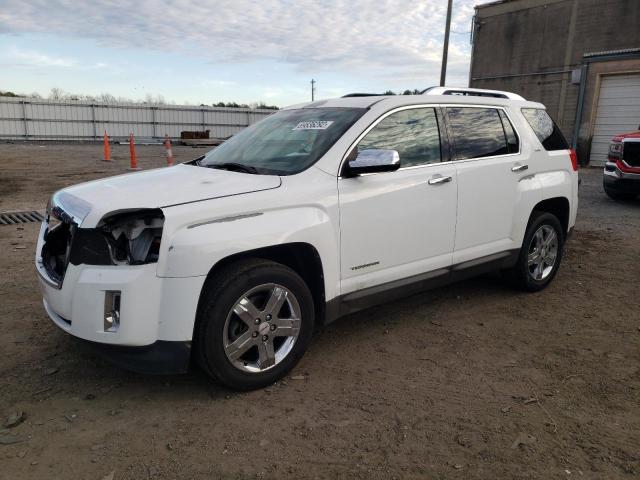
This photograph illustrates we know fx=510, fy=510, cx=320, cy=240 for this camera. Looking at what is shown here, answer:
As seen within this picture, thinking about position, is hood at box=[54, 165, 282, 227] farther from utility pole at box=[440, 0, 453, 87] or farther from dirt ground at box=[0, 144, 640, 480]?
utility pole at box=[440, 0, 453, 87]

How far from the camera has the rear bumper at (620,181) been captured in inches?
375

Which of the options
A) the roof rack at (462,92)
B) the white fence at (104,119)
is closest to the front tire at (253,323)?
the roof rack at (462,92)

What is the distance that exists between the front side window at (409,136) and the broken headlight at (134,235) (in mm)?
1502

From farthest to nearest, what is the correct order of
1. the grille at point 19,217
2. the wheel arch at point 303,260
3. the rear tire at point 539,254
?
the grille at point 19,217, the rear tire at point 539,254, the wheel arch at point 303,260

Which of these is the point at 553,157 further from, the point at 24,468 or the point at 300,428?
the point at 24,468

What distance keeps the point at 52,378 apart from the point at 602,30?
72.4ft

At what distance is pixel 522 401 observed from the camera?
3.03 m

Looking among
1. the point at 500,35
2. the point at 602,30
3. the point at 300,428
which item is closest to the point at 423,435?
the point at 300,428

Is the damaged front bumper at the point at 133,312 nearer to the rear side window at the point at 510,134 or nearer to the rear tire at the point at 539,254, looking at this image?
the rear side window at the point at 510,134

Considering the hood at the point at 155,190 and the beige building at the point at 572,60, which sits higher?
the beige building at the point at 572,60

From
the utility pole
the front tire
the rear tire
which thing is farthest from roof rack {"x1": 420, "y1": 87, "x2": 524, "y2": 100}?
the utility pole

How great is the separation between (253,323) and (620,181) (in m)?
9.22

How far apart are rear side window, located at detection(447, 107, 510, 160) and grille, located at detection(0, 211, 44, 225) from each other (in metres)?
6.36

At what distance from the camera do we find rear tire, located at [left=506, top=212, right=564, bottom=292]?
4.75 metres
